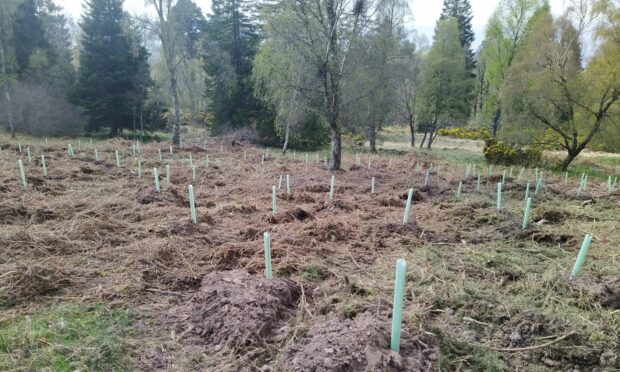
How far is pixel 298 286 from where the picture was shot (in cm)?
346

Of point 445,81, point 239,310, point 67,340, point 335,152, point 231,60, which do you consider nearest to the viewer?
point 67,340

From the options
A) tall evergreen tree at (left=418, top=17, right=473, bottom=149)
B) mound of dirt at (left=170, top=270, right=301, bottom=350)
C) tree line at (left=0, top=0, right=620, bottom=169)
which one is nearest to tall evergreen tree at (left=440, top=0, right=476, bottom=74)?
tree line at (left=0, top=0, right=620, bottom=169)

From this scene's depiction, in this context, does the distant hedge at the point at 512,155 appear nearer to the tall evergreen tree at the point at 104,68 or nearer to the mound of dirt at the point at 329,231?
the mound of dirt at the point at 329,231

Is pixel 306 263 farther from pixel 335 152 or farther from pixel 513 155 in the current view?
pixel 513 155

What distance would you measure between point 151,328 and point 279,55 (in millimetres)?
13055

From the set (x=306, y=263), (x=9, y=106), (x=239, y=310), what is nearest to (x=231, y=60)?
(x=9, y=106)

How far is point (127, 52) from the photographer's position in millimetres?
24312

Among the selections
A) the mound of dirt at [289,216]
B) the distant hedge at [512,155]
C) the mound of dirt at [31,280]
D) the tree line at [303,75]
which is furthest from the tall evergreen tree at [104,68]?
the mound of dirt at [31,280]

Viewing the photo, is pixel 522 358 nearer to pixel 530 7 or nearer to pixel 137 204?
pixel 137 204

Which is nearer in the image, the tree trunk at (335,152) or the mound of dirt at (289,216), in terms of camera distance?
the mound of dirt at (289,216)

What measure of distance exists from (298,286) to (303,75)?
1346cm

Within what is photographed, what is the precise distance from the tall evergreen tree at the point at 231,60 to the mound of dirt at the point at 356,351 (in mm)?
22939

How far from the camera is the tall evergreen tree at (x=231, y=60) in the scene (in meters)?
24.0

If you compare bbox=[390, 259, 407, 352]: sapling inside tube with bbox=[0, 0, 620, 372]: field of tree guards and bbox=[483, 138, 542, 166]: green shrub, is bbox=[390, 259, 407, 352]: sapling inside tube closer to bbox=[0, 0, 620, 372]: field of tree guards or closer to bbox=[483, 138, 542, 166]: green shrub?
bbox=[0, 0, 620, 372]: field of tree guards
